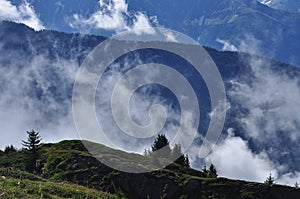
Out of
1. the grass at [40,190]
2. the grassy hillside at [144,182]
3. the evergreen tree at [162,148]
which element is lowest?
the grass at [40,190]

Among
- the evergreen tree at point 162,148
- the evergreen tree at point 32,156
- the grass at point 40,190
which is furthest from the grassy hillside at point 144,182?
the evergreen tree at point 162,148

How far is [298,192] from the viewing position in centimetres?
4759

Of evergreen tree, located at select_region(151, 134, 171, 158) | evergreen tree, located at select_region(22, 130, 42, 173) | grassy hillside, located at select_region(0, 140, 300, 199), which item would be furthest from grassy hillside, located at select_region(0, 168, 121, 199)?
evergreen tree, located at select_region(151, 134, 171, 158)

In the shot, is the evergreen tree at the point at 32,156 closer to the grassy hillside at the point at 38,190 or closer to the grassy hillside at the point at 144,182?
the grassy hillside at the point at 144,182

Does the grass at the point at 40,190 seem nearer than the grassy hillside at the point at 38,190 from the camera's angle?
No

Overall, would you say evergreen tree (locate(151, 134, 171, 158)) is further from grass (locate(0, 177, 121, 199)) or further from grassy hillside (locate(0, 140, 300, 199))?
grass (locate(0, 177, 121, 199))

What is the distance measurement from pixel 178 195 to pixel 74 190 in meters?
12.6

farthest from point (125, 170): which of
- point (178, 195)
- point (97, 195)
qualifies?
point (97, 195)

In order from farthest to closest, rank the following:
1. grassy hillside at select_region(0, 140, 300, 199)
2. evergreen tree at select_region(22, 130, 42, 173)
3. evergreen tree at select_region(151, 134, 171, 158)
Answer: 1. evergreen tree at select_region(151, 134, 171, 158)
2. evergreen tree at select_region(22, 130, 42, 173)
3. grassy hillside at select_region(0, 140, 300, 199)

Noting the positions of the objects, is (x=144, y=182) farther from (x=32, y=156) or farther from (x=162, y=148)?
(x=162, y=148)

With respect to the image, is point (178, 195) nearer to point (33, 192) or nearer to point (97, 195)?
point (97, 195)

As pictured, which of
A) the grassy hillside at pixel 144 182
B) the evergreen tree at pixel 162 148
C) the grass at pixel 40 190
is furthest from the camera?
the evergreen tree at pixel 162 148

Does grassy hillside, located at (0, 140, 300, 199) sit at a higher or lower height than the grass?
higher

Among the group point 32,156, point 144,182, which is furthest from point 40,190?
point 32,156
